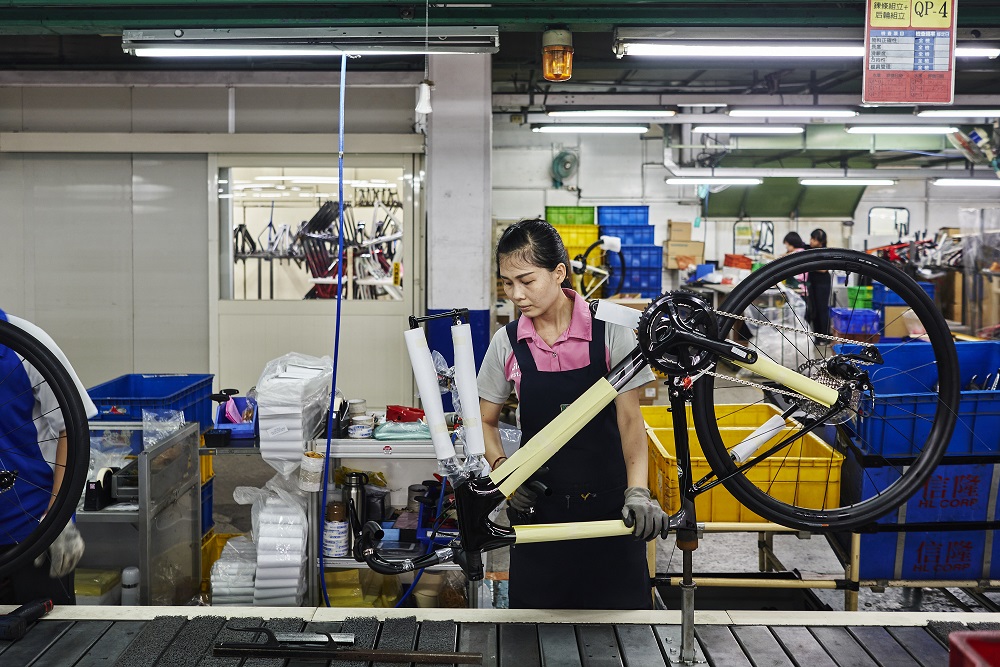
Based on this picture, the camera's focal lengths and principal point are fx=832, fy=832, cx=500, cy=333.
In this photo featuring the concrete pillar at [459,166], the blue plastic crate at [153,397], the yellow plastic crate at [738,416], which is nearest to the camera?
the blue plastic crate at [153,397]

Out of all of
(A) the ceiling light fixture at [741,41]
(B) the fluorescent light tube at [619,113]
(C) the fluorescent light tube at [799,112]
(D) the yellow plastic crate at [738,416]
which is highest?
(C) the fluorescent light tube at [799,112]

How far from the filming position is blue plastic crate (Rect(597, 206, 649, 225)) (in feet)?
36.2

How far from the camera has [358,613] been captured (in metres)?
2.02

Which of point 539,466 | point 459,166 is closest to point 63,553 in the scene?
point 539,466

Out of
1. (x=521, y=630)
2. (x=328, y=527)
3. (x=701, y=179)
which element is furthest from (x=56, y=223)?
(x=701, y=179)

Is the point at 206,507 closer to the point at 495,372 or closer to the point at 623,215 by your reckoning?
the point at 495,372

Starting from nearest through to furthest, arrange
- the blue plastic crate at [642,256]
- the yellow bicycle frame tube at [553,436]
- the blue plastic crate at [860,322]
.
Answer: the yellow bicycle frame tube at [553,436], the blue plastic crate at [860,322], the blue plastic crate at [642,256]

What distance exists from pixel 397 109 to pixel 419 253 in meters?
1.15

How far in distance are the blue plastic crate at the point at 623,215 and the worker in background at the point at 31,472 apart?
9.33 meters

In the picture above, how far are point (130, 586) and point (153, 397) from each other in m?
0.74

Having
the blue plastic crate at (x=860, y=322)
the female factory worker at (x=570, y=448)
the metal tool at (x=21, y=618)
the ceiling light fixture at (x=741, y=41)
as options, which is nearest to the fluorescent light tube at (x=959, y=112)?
the blue plastic crate at (x=860, y=322)

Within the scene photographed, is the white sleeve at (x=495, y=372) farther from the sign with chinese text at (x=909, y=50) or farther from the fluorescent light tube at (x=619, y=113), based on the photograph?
the fluorescent light tube at (x=619, y=113)

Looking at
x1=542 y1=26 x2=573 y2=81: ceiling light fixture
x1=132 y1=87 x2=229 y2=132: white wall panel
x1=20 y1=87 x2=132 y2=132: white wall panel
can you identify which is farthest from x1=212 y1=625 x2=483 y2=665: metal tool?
x1=20 y1=87 x2=132 y2=132: white wall panel

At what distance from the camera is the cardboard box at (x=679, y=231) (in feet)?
40.7
